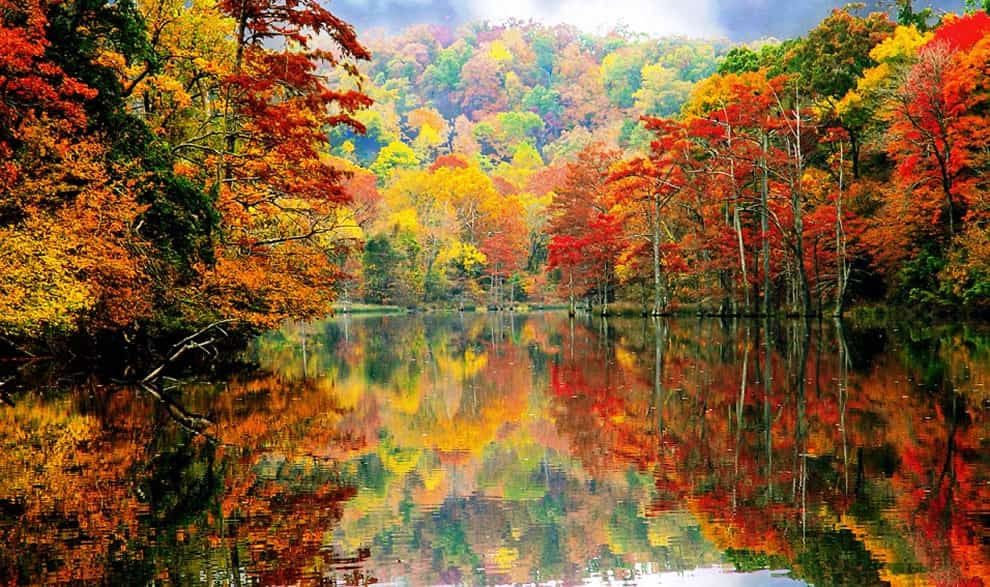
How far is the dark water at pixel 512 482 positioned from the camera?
5180mm

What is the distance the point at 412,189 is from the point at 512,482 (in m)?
69.0

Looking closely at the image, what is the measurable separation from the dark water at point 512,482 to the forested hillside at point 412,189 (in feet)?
9.31

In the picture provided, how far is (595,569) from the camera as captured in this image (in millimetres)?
5254

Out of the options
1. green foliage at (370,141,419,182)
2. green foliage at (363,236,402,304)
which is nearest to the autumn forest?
green foliage at (363,236,402,304)

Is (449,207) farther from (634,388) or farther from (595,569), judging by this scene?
(595,569)

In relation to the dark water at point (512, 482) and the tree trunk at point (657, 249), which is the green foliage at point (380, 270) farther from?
the dark water at point (512, 482)

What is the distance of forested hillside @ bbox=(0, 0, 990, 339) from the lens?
13.9 meters

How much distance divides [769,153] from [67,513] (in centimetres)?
3092

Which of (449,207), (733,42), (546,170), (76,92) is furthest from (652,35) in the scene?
(76,92)

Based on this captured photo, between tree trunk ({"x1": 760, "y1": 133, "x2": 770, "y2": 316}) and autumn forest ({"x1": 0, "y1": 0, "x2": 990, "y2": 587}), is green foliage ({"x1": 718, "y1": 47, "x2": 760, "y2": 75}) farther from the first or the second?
tree trunk ({"x1": 760, "y1": 133, "x2": 770, "y2": 316})

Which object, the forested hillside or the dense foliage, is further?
the dense foliage

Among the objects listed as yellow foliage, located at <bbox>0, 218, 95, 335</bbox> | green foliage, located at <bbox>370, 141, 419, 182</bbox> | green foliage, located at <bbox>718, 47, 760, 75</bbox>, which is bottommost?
yellow foliage, located at <bbox>0, 218, 95, 335</bbox>

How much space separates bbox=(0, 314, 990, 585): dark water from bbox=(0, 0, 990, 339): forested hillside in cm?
284

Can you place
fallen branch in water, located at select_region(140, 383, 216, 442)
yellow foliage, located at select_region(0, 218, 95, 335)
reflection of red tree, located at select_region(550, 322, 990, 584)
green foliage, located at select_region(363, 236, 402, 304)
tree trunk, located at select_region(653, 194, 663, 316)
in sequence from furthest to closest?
green foliage, located at select_region(363, 236, 402, 304), tree trunk, located at select_region(653, 194, 663, 316), yellow foliage, located at select_region(0, 218, 95, 335), fallen branch in water, located at select_region(140, 383, 216, 442), reflection of red tree, located at select_region(550, 322, 990, 584)
